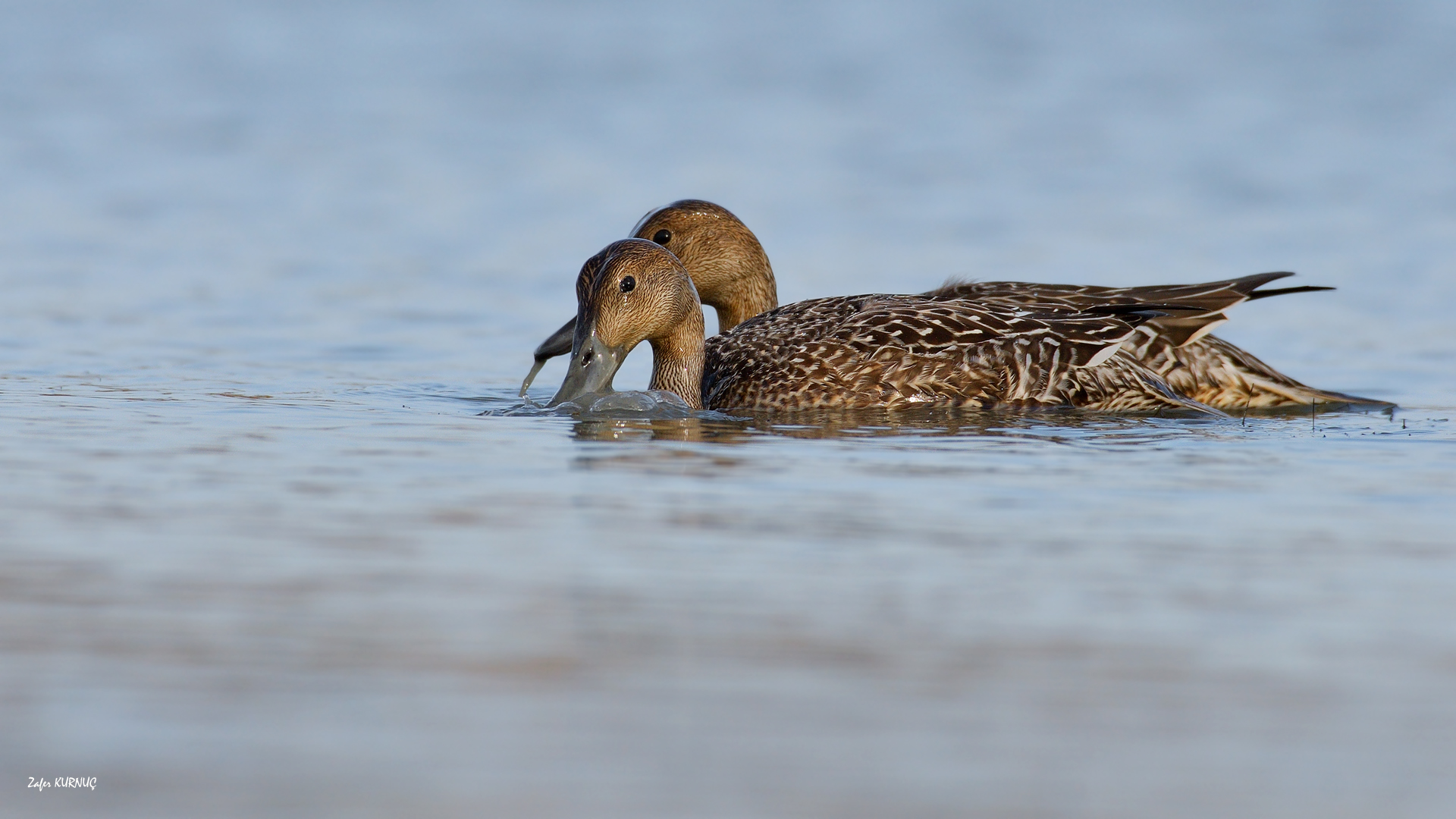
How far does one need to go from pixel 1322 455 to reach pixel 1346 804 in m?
3.92

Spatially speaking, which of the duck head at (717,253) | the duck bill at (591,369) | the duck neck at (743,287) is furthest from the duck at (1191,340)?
the duck neck at (743,287)

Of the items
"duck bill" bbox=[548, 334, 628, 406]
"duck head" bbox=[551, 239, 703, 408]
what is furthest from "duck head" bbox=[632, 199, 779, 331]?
"duck bill" bbox=[548, 334, 628, 406]

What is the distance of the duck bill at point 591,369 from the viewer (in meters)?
8.33

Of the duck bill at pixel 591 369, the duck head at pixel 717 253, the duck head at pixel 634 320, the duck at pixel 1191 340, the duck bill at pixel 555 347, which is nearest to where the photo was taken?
the duck bill at pixel 591 369

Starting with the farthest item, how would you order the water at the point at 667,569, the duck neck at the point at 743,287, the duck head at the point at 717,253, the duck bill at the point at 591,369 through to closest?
1. the duck neck at the point at 743,287
2. the duck head at the point at 717,253
3. the duck bill at the point at 591,369
4. the water at the point at 667,569

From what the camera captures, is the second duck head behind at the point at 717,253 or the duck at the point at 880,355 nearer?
the duck at the point at 880,355

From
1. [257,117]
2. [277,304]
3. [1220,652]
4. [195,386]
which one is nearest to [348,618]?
[1220,652]

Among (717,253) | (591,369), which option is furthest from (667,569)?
(717,253)

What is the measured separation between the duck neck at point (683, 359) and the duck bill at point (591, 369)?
1.32 ft

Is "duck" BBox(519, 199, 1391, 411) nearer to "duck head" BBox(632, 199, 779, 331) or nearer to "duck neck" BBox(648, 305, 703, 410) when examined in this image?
"duck neck" BBox(648, 305, 703, 410)

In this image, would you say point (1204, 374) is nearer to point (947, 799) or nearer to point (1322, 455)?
point (1322, 455)

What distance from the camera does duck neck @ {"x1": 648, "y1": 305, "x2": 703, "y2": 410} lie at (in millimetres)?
8820

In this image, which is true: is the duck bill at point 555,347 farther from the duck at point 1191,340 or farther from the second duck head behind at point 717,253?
the second duck head behind at point 717,253

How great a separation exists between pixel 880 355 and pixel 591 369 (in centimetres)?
130
